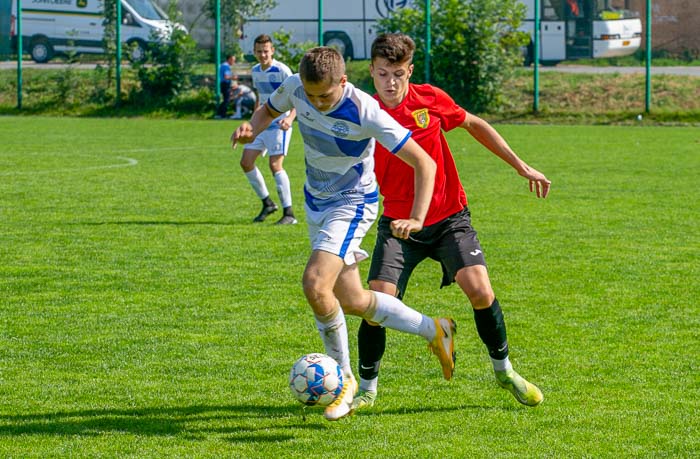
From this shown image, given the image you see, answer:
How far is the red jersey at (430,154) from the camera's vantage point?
5.45 metres

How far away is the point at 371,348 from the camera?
5.40 m

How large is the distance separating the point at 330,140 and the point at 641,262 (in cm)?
504

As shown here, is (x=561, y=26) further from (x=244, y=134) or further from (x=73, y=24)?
(x=244, y=134)

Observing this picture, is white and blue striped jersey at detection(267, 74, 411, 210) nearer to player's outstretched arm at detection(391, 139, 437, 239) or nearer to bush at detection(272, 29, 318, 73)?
player's outstretched arm at detection(391, 139, 437, 239)

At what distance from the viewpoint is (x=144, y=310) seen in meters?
7.52

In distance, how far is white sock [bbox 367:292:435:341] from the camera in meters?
5.19

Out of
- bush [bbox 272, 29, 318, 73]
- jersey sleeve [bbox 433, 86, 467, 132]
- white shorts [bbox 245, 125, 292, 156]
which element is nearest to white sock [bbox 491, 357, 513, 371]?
jersey sleeve [bbox 433, 86, 467, 132]

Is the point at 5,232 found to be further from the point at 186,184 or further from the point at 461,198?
the point at 461,198

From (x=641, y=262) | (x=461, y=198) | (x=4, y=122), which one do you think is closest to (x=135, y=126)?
(x=4, y=122)

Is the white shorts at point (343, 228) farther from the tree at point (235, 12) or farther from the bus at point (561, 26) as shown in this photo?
the tree at point (235, 12)

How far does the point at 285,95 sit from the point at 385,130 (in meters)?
0.64

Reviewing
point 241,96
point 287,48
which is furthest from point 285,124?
point 287,48

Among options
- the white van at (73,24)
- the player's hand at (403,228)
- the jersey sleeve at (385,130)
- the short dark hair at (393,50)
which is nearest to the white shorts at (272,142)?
the short dark hair at (393,50)

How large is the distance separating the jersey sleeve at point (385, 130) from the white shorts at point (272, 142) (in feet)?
22.6
